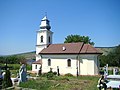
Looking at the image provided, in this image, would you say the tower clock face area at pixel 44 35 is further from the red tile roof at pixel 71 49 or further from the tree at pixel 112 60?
the tree at pixel 112 60

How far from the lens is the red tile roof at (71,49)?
34.2m

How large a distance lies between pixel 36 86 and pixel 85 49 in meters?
18.7

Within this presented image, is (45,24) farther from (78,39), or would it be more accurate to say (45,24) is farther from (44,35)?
(78,39)

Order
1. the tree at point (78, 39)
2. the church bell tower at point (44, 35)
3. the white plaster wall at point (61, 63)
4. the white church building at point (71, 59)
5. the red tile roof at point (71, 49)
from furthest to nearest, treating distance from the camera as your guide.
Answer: the tree at point (78, 39), the church bell tower at point (44, 35), the white plaster wall at point (61, 63), the red tile roof at point (71, 49), the white church building at point (71, 59)

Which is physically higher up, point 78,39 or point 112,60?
point 78,39

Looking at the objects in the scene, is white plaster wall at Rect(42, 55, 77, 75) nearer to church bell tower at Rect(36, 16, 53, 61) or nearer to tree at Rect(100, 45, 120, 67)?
church bell tower at Rect(36, 16, 53, 61)

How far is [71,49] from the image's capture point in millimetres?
36000

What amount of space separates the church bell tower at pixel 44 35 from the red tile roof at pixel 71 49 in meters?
2.67

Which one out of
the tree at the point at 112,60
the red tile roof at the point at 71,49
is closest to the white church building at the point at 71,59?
the red tile roof at the point at 71,49

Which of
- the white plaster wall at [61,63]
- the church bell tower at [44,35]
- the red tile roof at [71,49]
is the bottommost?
the white plaster wall at [61,63]

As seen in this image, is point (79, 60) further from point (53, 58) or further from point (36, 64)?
point (36, 64)

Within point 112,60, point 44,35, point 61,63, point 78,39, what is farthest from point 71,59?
point 112,60

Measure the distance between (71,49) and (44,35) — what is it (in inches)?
341

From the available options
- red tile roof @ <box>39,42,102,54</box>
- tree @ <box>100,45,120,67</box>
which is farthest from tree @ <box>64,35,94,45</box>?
red tile roof @ <box>39,42,102,54</box>
